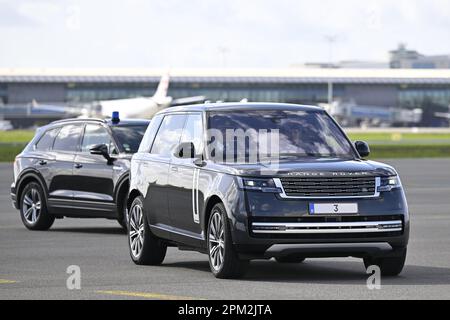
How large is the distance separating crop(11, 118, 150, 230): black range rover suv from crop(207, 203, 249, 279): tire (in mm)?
6105

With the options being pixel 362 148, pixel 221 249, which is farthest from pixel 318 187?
pixel 362 148

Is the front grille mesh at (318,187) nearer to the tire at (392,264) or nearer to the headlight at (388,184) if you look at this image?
the headlight at (388,184)

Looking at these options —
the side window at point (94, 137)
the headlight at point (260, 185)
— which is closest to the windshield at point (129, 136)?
the side window at point (94, 137)

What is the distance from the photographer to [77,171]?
1992 cm

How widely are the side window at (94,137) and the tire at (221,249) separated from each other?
707cm

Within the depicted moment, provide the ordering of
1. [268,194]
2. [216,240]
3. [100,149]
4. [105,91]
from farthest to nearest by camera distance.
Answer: [105,91] → [100,149] → [216,240] → [268,194]

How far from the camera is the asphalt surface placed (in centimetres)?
1127

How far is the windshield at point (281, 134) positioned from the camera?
13.2 m

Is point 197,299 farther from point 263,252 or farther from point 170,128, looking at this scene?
point 170,128

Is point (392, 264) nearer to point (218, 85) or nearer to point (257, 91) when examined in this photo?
point (218, 85)

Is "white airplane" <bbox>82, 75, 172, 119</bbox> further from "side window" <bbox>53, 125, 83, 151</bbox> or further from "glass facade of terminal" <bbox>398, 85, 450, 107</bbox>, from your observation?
"side window" <bbox>53, 125, 83, 151</bbox>

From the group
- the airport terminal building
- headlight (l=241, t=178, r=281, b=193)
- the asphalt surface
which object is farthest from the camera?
the airport terminal building

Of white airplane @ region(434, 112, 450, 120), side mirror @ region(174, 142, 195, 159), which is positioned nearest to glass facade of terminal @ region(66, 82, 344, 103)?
white airplane @ region(434, 112, 450, 120)

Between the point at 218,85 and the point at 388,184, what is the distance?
153 meters
